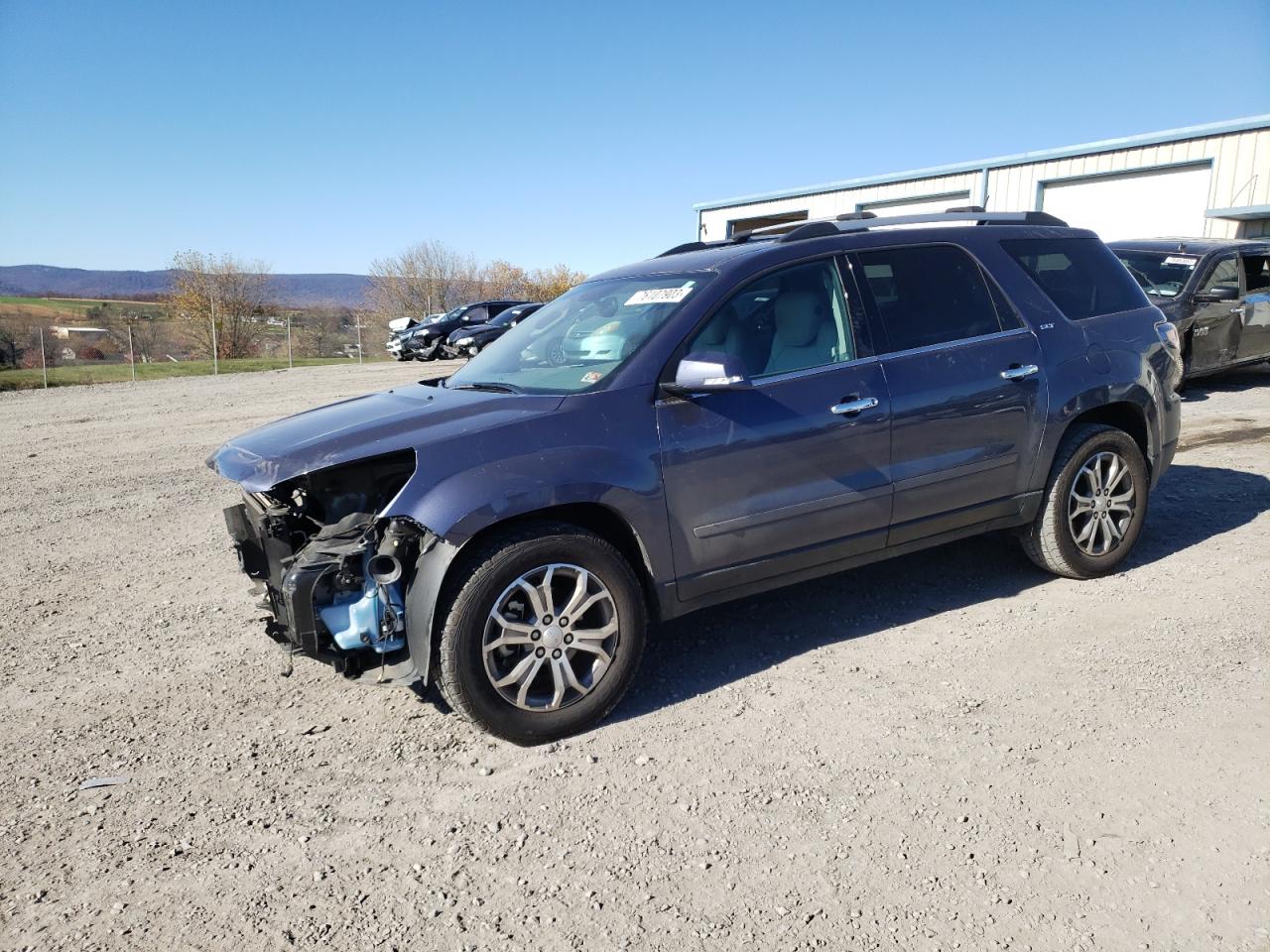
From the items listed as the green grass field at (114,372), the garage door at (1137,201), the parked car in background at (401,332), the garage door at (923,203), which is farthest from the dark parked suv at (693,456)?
the parked car in background at (401,332)

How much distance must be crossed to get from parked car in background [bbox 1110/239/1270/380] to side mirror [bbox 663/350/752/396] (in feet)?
30.4

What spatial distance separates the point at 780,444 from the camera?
3820 millimetres

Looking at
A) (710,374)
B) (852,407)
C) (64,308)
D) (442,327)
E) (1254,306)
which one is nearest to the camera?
(710,374)

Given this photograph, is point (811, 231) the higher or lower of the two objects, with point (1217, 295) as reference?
lower

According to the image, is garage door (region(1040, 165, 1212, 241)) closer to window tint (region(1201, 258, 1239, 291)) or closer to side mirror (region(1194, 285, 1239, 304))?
window tint (region(1201, 258, 1239, 291))

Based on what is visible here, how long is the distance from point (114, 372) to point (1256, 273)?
25.5 metres

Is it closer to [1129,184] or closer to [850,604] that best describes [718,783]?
[850,604]

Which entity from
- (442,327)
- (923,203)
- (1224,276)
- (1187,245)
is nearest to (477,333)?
(442,327)

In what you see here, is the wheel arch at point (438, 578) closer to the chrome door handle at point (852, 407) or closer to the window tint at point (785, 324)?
the window tint at point (785, 324)

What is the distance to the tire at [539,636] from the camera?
3283 millimetres

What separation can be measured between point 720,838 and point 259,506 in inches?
90.8

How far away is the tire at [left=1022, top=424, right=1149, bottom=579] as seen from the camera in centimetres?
476

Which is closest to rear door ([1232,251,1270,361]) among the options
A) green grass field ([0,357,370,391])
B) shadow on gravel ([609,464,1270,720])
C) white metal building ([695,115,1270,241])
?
shadow on gravel ([609,464,1270,720])

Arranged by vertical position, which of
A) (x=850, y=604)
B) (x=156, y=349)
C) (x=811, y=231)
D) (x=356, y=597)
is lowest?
(x=850, y=604)
